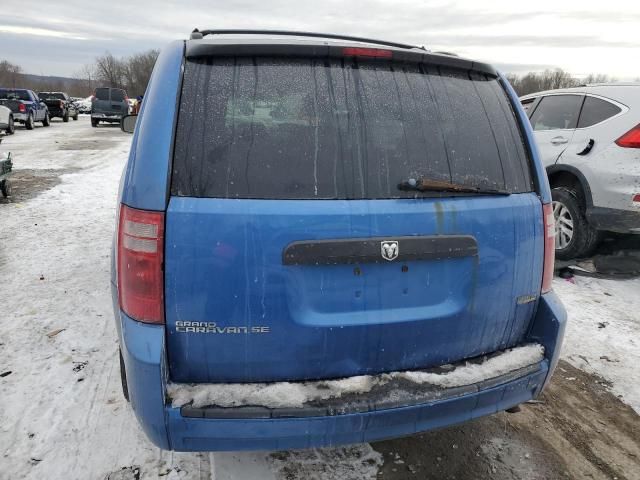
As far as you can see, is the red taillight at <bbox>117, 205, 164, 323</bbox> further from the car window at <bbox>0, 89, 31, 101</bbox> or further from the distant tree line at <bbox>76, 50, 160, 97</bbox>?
the distant tree line at <bbox>76, 50, 160, 97</bbox>

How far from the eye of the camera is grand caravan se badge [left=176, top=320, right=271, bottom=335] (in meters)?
1.78

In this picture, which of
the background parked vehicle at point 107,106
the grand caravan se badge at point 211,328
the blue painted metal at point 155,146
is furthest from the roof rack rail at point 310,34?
the background parked vehicle at point 107,106

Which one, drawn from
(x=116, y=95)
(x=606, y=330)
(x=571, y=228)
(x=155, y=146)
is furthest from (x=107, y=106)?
(x=155, y=146)

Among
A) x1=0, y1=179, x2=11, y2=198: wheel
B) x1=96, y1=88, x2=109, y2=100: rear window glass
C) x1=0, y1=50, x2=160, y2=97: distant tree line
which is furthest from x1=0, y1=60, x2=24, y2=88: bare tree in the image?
x1=0, y1=179, x2=11, y2=198: wheel

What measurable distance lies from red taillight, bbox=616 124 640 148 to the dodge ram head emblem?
4114 millimetres

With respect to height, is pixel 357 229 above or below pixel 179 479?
above

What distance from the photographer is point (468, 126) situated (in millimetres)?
2174

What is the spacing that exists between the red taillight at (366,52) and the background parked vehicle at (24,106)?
23955mm

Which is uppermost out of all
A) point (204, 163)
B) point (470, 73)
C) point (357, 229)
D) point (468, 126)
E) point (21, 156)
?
point (470, 73)

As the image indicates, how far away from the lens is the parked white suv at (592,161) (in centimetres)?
480

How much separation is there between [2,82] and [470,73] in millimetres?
93494

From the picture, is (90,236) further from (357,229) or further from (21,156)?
(21,156)

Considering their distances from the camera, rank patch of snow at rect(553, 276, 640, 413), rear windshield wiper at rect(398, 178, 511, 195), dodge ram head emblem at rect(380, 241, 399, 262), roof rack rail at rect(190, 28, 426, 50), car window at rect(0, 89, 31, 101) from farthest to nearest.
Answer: car window at rect(0, 89, 31, 101) < patch of snow at rect(553, 276, 640, 413) < roof rack rail at rect(190, 28, 426, 50) < rear windshield wiper at rect(398, 178, 511, 195) < dodge ram head emblem at rect(380, 241, 399, 262)

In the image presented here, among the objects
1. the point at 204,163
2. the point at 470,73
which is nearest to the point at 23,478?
the point at 204,163
